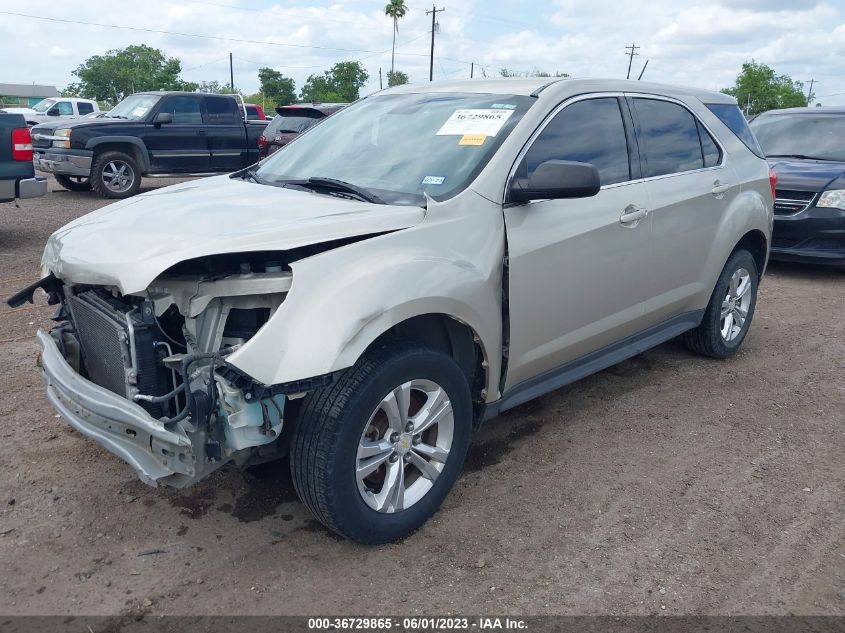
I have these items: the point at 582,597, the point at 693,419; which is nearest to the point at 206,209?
the point at 582,597

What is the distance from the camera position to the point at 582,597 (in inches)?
111

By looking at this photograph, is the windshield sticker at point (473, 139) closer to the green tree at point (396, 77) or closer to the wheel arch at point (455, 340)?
the wheel arch at point (455, 340)

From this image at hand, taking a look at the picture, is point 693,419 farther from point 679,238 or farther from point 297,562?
point 297,562

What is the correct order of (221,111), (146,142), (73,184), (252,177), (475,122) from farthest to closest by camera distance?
(73,184)
(221,111)
(146,142)
(252,177)
(475,122)

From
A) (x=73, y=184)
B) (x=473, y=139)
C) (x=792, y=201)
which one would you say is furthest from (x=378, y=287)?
(x=73, y=184)

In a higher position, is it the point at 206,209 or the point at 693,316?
the point at 206,209

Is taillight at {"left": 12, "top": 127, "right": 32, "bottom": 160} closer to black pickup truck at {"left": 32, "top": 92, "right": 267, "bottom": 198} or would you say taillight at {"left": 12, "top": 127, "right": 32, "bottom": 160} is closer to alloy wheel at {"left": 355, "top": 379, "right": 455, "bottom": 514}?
black pickup truck at {"left": 32, "top": 92, "right": 267, "bottom": 198}

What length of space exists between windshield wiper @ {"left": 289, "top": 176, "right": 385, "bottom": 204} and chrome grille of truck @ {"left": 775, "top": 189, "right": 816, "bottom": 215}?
6287 mm

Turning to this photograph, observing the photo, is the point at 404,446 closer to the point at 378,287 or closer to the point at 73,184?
the point at 378,287

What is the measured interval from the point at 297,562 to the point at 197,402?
2.76 feet

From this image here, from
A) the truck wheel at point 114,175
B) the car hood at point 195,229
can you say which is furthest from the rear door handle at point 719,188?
the truck wheel at point 114,175

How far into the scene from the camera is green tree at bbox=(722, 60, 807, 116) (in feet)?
205

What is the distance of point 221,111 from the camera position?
45.6 feet

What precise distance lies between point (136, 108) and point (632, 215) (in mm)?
11610
